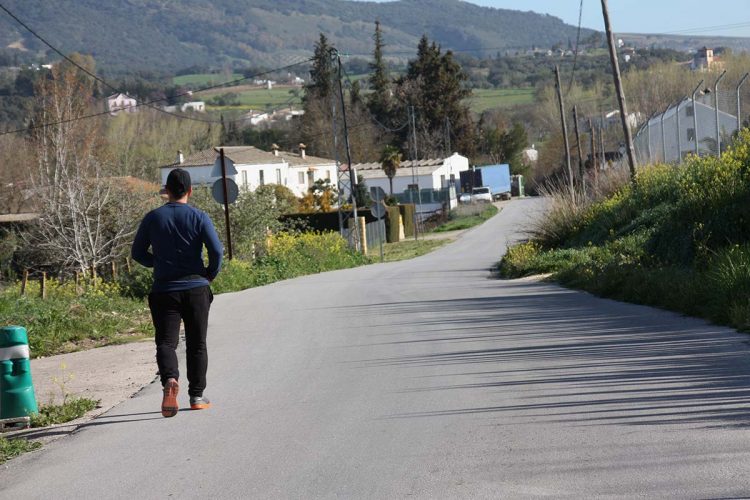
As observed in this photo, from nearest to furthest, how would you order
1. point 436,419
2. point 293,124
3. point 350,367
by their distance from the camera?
point 436,419, point 350,367, point 293,124

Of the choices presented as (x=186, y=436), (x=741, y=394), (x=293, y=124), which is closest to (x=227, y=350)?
(x=186, y=436)

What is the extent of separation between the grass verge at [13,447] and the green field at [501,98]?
159 meters

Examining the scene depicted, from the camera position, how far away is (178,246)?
898cm

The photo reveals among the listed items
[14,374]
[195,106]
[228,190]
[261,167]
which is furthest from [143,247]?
[195,106]

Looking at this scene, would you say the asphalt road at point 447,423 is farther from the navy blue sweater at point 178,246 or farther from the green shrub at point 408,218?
the green shrub at point 408,218

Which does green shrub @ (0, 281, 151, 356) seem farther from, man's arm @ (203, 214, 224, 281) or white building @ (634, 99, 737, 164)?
white building @ (634, 99, 737, 164)

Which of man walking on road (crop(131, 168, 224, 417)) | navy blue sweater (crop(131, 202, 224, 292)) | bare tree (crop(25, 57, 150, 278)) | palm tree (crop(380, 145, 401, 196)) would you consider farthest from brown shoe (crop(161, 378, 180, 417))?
palm tree (crop(380, 145, 401, 196))

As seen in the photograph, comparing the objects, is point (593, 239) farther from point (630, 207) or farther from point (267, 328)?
point (267, 328)

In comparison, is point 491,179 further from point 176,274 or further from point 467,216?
point 176,274

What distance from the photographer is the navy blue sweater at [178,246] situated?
353 inches

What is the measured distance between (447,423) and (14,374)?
3918 millimetres

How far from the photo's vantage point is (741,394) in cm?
785

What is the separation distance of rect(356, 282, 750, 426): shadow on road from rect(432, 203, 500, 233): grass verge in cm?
5762

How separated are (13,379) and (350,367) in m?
3.52
